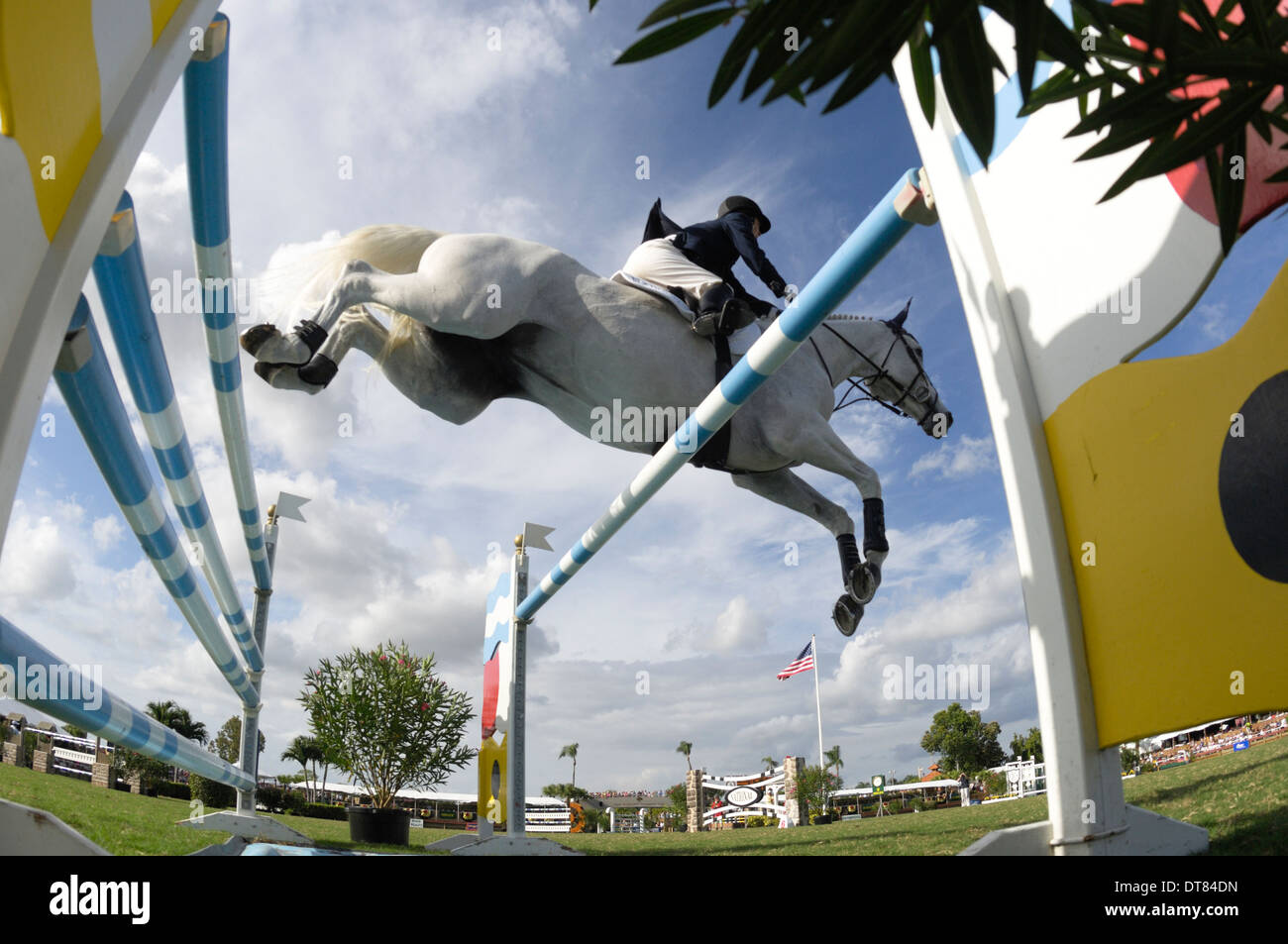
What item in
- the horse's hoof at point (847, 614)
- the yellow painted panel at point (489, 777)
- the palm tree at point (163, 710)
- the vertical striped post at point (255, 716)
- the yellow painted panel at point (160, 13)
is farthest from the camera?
the palm tree at point (163, 710)

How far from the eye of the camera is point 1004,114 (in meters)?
1.82

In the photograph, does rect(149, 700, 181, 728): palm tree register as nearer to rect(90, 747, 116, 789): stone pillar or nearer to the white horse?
rect(90, 747, 116, 789): stone pillar

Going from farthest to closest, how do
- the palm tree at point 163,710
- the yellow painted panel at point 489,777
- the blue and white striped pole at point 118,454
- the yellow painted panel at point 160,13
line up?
the palm tree at point 163,710 → the yellow painted panel at point 489,777 → the blue and white striped pole at point 118,454 → the yellow painted panel at point 160,13

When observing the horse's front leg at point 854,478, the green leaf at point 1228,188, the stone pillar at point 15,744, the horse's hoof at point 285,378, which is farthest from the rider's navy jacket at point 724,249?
the stone pillar at point 15,744

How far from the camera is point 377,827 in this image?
617cm

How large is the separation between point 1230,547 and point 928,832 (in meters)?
1.97

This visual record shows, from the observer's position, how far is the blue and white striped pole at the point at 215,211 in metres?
1.67

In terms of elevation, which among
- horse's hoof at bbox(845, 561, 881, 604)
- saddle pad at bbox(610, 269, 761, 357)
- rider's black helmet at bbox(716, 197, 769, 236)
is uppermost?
rider's black helmet at bbox(716, 197, 769, 236)

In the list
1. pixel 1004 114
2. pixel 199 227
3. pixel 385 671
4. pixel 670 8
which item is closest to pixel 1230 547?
pixel 1004 114

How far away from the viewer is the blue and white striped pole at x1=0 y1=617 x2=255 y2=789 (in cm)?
124

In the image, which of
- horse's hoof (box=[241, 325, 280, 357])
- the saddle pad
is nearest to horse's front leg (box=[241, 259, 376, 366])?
horse's hoof (box=[241, 325, 280, 357])

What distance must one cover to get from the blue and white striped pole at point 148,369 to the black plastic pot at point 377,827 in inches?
133

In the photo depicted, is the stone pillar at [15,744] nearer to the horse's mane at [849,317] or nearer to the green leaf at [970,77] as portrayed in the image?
the horse's mane at [849,317]

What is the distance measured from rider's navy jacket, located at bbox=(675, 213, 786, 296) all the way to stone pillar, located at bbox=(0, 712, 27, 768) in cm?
1319
